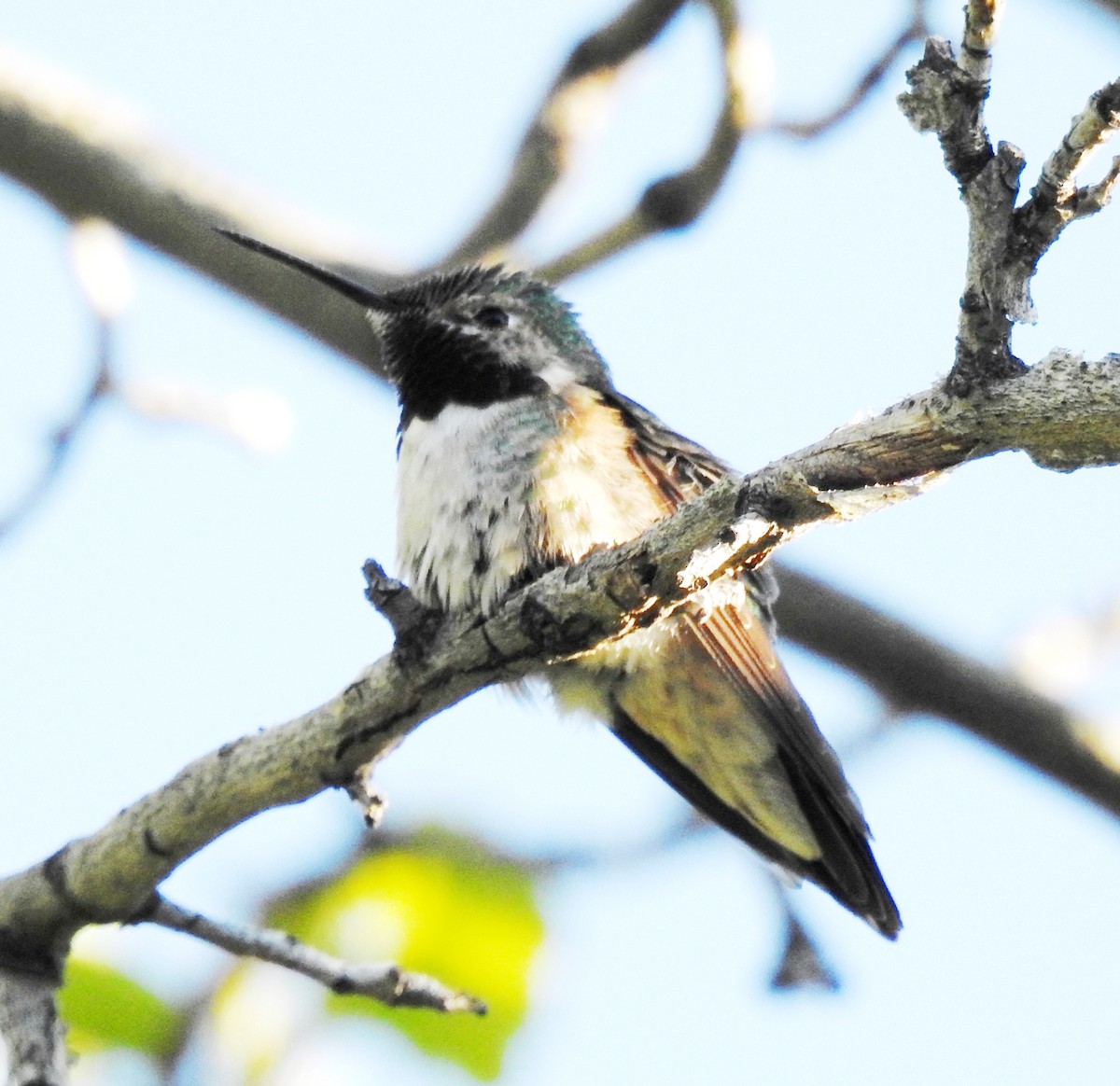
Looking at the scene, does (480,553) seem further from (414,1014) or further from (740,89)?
→ (740,89)

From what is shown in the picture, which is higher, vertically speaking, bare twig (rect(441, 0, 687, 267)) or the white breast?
bare twig (rect(441, 0, 687, 267))

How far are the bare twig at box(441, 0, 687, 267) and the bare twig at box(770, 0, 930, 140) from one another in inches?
20.3

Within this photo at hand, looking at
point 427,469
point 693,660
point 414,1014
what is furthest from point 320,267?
point 414,1014

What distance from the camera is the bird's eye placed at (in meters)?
5.50

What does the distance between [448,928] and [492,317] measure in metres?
2.17

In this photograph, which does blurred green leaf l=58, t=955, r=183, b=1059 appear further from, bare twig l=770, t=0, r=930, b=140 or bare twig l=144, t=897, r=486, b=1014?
bare twig l=770, t=0, r=930, b=140

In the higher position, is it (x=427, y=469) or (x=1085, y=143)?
(x=1085, y=143)

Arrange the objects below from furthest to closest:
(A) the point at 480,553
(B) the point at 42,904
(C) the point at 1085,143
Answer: (A) the point at 480,553 < (B) the point at 42,904 < (C) the point at 1085,143

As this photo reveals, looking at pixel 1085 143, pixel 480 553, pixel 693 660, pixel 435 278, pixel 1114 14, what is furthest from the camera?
pixel 435 278

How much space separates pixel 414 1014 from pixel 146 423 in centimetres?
198

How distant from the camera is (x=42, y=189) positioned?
5035mm

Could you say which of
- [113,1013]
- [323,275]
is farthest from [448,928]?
[323,275]

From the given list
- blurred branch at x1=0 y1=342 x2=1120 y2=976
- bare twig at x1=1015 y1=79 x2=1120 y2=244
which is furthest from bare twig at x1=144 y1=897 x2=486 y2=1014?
bare twig at x1=1015 y1=79 x2=1120 y2=244

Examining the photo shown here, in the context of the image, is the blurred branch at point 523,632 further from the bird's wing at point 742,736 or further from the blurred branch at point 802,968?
the blurred branch at point 802,968
